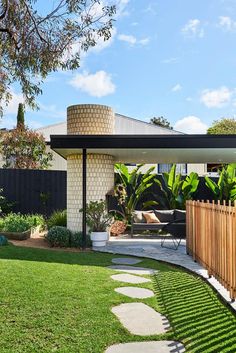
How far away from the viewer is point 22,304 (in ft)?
16.7

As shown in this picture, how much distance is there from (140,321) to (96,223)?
21.7 feet

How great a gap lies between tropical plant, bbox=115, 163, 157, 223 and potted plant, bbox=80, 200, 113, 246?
14.0ft

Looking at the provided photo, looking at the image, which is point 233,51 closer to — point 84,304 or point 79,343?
point 84,304

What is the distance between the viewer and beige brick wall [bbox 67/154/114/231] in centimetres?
1159

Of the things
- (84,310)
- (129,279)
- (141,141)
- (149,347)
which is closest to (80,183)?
(141,141)

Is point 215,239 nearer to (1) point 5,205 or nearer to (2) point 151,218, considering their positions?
(2) point 151,218

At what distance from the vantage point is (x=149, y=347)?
3848mm

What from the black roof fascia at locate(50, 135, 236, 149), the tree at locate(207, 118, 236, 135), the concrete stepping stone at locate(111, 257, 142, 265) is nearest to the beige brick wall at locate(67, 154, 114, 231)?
the black roof fascia at locate(50, 135, 236, 149)

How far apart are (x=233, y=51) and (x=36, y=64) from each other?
902 centimetres

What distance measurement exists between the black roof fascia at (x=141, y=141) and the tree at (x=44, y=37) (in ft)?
9.24

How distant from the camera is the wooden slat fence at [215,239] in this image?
5.38 m

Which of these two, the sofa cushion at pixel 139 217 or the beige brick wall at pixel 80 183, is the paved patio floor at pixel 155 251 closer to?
the sofa cushion at pixel 139 217

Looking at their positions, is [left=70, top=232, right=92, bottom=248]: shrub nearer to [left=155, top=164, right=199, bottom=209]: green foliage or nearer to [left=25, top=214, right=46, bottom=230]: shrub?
[left=25, top=214, right=46, bottom=230]: shrub

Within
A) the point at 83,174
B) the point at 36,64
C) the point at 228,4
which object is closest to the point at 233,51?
the point at 228,4
